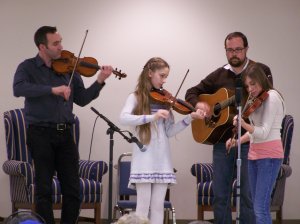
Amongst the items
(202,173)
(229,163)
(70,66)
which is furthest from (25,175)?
(229,163)

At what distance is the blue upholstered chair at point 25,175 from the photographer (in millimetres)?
5891

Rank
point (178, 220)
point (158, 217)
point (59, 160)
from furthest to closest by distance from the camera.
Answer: point (178, 220) → point (59, 160) → point (158, 217)

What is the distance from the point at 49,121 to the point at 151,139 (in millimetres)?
808

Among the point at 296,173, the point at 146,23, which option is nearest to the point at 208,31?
the point at 146,23

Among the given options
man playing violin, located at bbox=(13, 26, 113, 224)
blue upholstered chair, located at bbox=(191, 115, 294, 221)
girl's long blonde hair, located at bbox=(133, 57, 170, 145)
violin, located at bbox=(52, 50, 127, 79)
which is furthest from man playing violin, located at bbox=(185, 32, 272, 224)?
blue upholstered chair, located at bbox=(191, 115, 294, 221)

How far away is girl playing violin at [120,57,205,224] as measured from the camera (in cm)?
446

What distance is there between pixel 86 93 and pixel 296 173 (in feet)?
10.8

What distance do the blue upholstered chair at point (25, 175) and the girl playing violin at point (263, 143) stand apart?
7.04 feet

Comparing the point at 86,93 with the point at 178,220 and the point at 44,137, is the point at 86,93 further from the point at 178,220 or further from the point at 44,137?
the point at 178,220

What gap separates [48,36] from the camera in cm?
480

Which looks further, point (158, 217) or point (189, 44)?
point (189, 44)

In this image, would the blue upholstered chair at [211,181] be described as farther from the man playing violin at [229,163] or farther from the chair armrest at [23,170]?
the chair armrest at [23,170]

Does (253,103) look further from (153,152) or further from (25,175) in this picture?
(25,175)

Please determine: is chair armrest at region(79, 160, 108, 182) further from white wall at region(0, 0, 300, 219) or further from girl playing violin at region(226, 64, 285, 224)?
girl playing violin at region(226, 64, 285, 224)
